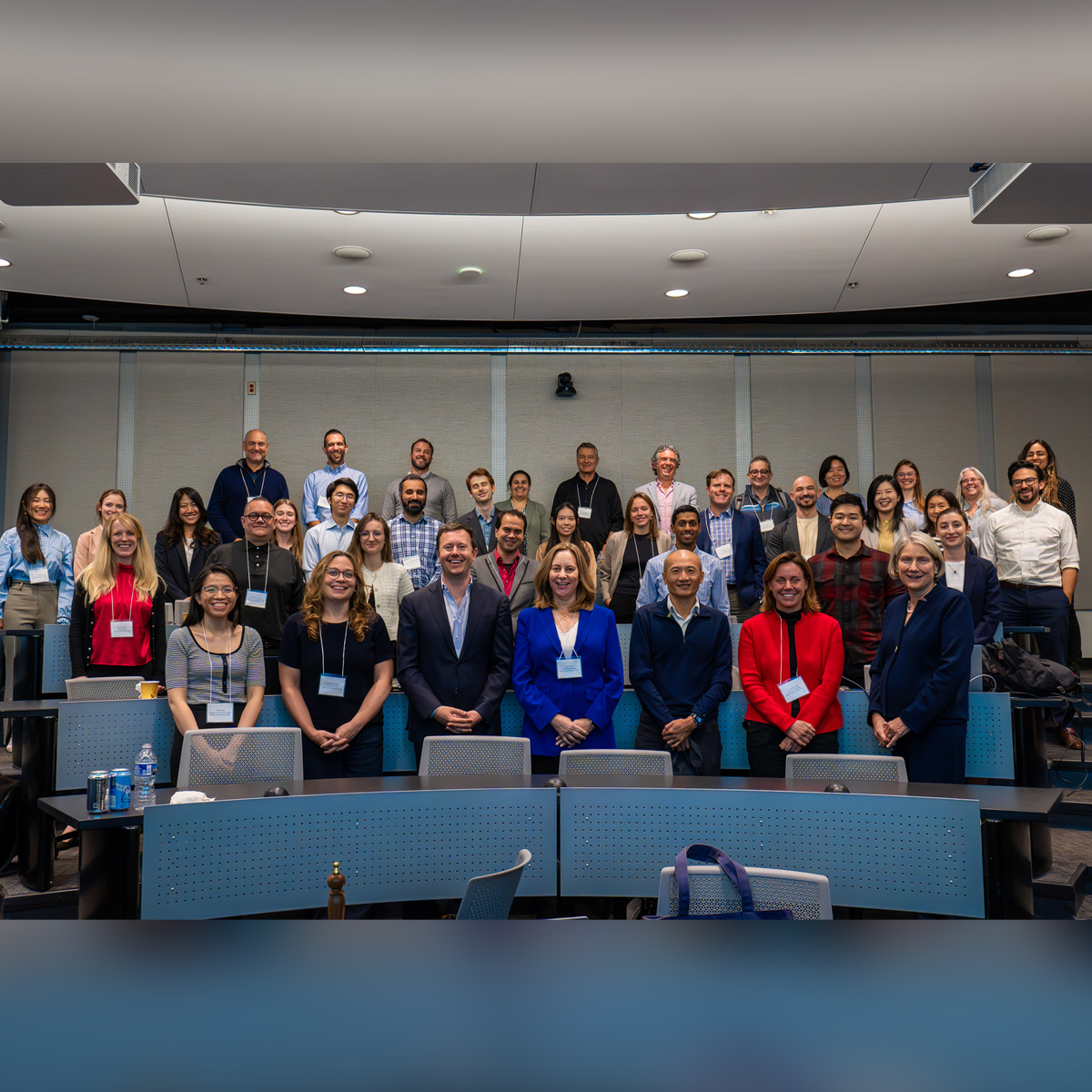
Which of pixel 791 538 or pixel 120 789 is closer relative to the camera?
pixel 120 789

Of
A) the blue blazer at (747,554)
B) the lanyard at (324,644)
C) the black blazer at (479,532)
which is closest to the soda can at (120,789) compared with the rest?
the lanyard at (324,644)

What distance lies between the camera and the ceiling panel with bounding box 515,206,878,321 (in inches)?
251

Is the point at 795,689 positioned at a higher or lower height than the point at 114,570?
lower

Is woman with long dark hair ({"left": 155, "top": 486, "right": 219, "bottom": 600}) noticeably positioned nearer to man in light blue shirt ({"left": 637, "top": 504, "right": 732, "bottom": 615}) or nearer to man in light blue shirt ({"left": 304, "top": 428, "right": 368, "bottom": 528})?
man in light blue shirt ({"left": 304, "top": 428, "right": 368, "bottom": 528})

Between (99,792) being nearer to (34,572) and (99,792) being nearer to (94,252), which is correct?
(34,572)

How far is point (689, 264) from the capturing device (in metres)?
6.80

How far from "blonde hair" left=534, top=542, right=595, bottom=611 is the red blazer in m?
0.72

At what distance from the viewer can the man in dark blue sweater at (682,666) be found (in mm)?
4043

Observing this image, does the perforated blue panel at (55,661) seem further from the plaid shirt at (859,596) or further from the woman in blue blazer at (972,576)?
the woman in blue blazer at (972,576)

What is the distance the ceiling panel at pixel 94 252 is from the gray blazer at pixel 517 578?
3.24 m

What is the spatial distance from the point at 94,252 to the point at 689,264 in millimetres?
4246

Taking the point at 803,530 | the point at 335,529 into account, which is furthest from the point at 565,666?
the point at 803,530

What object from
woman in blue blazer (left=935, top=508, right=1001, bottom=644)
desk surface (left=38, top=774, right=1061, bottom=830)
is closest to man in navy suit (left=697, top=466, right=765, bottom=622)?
woman in blue blazer (left=935, top=508, right=1001, bottom=644)
